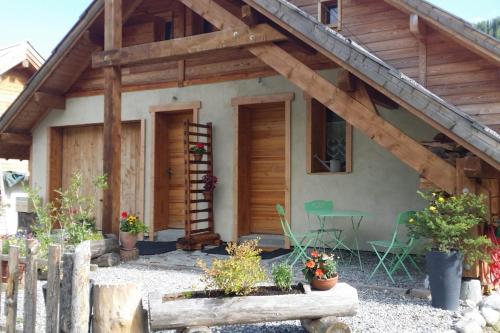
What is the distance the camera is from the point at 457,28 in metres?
6.37

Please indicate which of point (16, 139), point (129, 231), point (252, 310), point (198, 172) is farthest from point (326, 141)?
point (16, 139)

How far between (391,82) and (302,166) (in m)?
3.08

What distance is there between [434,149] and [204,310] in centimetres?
328

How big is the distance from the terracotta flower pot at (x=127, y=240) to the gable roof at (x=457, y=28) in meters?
5.10

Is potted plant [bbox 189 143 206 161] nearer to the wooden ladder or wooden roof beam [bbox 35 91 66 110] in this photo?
the wooden ladder

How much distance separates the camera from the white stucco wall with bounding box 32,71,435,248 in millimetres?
7164

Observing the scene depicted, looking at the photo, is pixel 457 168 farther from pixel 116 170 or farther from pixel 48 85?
pixel 48 85

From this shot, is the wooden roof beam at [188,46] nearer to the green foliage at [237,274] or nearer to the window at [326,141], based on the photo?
the window at [326,141]

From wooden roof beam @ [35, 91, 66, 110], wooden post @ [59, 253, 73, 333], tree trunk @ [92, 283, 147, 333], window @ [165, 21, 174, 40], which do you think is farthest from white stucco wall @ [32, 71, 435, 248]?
wooden post @ [59, 253, 73, 333]

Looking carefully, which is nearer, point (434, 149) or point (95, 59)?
point (434, 149)

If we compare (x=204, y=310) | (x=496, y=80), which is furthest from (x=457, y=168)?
(x=204, y=310)

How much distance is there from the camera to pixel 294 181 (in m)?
7.92

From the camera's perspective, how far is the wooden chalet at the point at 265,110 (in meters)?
5.25

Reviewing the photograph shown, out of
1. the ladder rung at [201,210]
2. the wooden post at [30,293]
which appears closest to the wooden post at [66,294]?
the wooden post at [30,293]
